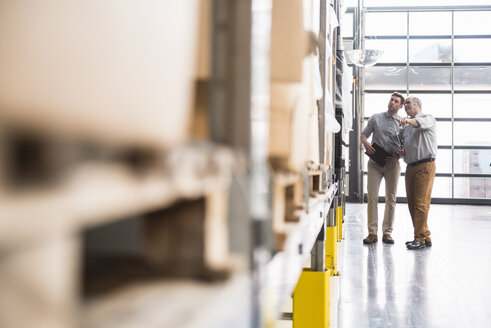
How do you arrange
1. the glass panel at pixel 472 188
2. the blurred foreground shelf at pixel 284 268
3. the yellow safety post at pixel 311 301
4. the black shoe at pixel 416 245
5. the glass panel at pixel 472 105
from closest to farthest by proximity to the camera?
the blurred foreground shelf at pixel 284 268
the yellow safety post at pixel 311 301
the black shoe at pixel 416 245
the glass panel at pixel 472 188
the glass panel at pixel 472 105

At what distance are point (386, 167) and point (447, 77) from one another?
8.20 metres

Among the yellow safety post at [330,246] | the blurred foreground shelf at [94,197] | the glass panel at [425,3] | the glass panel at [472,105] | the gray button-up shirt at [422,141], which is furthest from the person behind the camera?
the glass panel at [425,3]

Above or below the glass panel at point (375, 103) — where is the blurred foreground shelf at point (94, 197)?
below

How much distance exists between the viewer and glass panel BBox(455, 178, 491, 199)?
13.1 m

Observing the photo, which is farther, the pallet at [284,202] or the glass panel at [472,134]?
the glass panel at [472,134]

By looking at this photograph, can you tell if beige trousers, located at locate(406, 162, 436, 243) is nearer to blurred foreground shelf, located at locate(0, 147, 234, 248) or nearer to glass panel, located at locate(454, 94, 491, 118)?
blurred foreground shelf, located at locate(0, 147, 234, 248)

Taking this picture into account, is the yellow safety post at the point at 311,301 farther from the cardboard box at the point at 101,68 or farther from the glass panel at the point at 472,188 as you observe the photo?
the glass panel at the point at 472,188

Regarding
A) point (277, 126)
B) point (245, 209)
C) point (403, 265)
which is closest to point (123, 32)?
point (245, 209)

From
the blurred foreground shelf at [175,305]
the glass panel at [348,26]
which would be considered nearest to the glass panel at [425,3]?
the glass panel at [348,26]

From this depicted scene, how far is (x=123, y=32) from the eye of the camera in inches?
9.4

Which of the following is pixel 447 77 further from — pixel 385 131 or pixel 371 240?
pixel 371 240

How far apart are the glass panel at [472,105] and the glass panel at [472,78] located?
22 centimetres

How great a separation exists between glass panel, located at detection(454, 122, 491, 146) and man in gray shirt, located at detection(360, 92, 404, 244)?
7.60m

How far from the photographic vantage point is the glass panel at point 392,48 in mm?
13641
